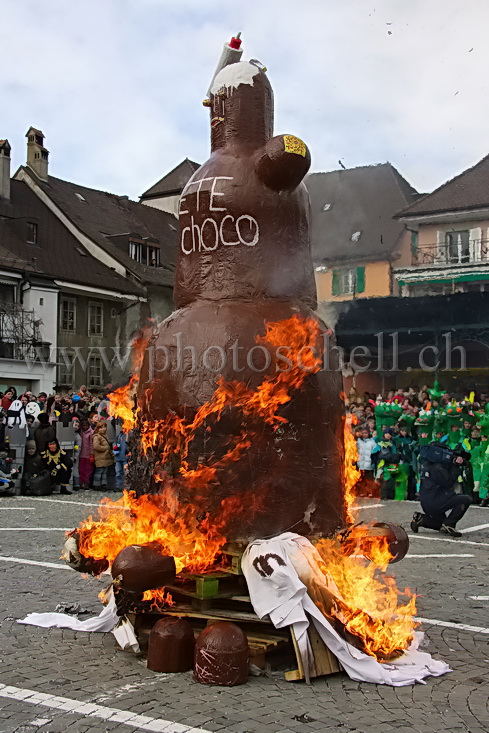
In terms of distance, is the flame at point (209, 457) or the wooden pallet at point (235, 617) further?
the flame at point (209, 457)

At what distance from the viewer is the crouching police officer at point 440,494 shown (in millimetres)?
11180

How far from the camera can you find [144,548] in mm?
4848

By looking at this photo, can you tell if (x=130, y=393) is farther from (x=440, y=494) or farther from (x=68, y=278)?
(x=68, y=278)

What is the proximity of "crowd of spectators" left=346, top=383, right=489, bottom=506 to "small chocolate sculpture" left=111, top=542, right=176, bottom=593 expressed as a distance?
1025 cm

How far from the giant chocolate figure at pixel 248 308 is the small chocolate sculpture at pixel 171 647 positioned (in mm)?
651

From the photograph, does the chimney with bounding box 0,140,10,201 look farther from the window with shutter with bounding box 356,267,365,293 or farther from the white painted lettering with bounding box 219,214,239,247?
the white painted lettering with bounding box 219,214,239,247

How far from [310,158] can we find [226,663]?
336cm

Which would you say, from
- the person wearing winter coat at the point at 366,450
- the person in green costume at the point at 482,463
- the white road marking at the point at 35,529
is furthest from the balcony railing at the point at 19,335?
the person in green costume at the point at 482,463

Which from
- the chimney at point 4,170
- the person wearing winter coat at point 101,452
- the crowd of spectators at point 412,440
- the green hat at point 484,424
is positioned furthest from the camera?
the chimney at point 4,170

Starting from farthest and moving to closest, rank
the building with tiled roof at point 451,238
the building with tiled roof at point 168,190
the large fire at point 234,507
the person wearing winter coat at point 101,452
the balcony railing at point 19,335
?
1. the building with tiled roof at point 168,190
2. the building with tiled roof at point 451,238
3. the balcony railing at point 19,335
4. the person wearing winter coat at point 101,452
5. the large fire at point 234,507

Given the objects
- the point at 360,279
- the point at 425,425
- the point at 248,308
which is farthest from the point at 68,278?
the point at 248,308

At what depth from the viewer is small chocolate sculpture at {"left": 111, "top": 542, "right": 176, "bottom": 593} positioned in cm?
471

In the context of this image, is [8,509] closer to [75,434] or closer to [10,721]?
[75,434]

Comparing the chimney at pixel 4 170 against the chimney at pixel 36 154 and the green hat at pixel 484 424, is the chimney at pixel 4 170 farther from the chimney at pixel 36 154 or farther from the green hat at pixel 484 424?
the green hat at pixel 484 424
